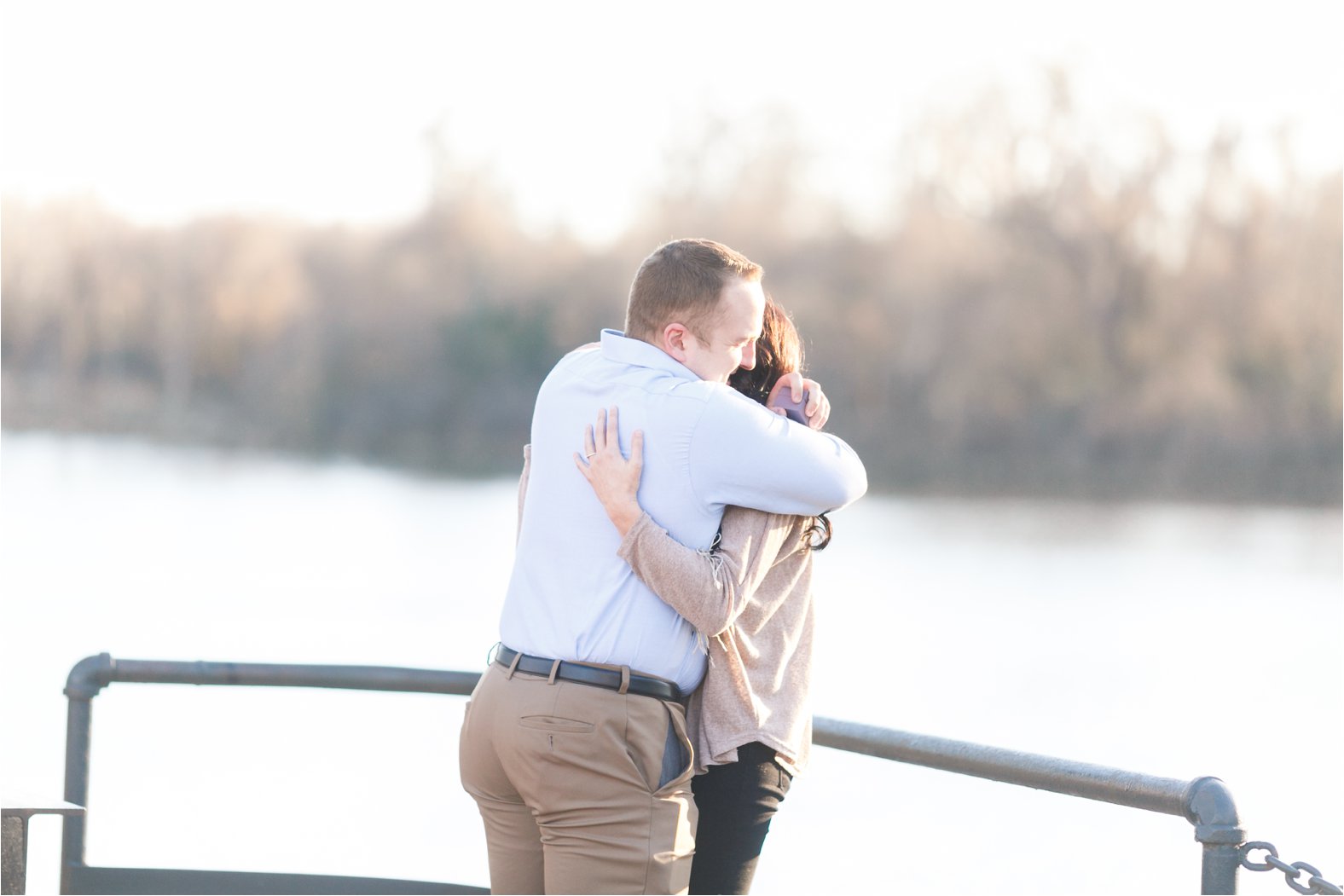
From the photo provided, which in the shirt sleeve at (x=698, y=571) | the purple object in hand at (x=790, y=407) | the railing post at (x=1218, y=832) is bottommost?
the railing post at (x=1218, y=832)

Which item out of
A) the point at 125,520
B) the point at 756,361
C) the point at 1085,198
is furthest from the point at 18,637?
the point at 1085,198

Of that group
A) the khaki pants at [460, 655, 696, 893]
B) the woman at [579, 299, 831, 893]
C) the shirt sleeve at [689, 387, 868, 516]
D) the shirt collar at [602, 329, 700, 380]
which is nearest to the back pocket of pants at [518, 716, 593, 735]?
the khaki pants at [460, 655, 696, 893]

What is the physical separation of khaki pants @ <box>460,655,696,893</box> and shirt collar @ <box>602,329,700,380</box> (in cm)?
37

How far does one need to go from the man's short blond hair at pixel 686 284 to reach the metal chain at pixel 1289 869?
31.9 inches

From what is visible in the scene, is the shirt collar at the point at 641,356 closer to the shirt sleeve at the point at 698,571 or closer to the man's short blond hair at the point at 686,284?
the man's short blond hair at the point at 686,284

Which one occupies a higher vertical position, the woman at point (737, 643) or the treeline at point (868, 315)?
the treeline at point (868, 315)

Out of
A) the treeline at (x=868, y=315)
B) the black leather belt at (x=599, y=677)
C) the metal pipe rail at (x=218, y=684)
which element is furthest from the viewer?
the treeline at (x=868, y=315)

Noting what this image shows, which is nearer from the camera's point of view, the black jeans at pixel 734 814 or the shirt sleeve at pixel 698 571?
the shirt sleeve at pixel 698 571

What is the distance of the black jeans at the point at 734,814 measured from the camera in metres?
1.73

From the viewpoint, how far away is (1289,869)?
1.56m

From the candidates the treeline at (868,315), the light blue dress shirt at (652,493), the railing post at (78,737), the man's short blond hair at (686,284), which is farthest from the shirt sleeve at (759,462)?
the treeline at (868,315)

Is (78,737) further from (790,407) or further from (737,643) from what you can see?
(790,407)

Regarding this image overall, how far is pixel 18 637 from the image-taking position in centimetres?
1480

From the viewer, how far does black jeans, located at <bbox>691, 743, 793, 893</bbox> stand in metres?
1.73
